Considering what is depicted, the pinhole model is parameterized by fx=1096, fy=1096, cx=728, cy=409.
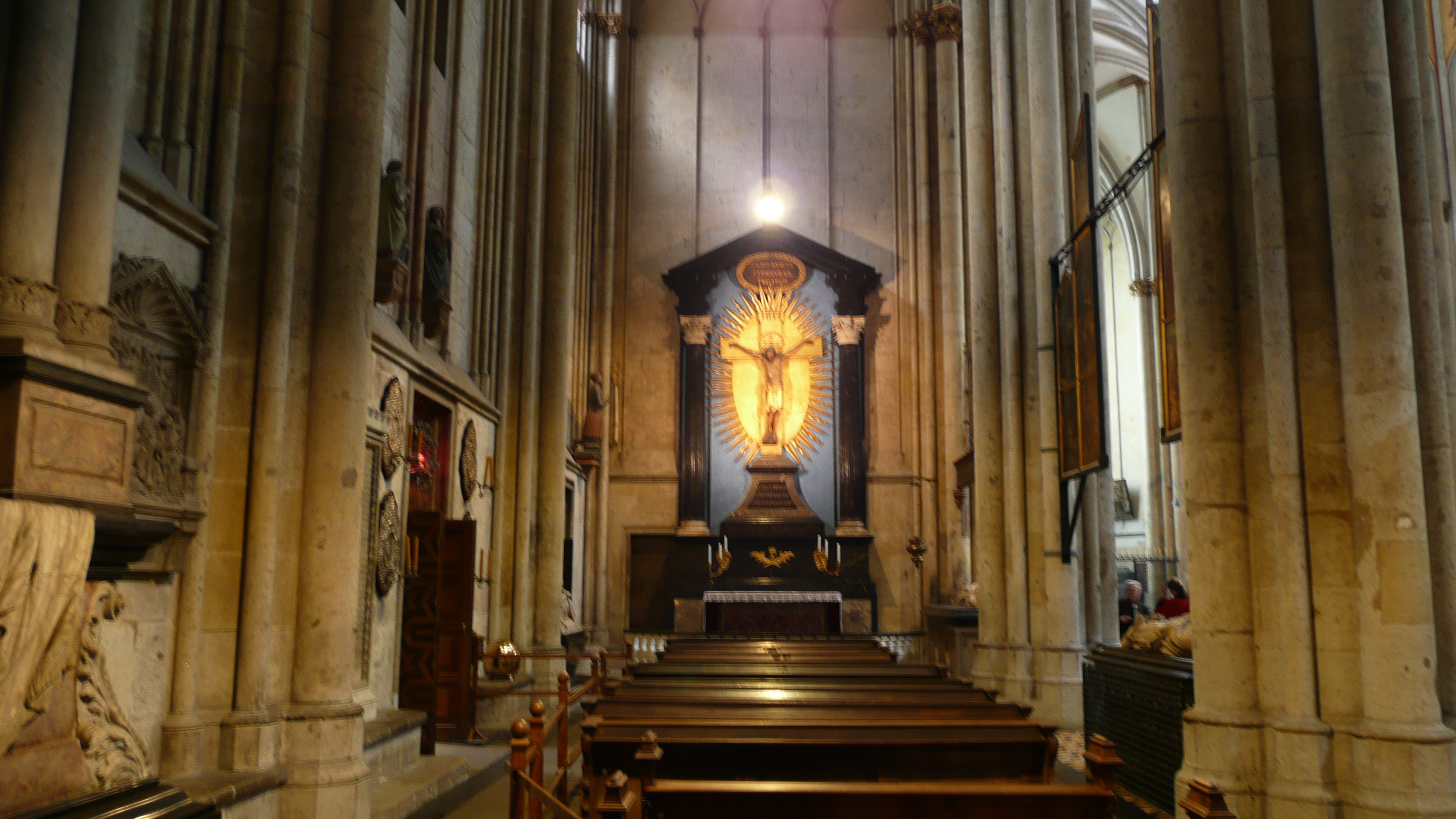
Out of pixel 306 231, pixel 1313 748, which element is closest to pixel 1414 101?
pixel 1313 748

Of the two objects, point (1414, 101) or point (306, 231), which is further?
point (306, 231)

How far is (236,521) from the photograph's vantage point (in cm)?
614

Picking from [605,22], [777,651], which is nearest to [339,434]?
[777,651]

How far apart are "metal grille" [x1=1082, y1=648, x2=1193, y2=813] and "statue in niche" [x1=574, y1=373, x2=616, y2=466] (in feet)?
32.5

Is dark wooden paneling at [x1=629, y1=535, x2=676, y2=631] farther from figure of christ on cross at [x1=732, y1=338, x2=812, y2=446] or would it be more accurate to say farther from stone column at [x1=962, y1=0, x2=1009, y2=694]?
stone column at [x1=962, y1=0, x2=1009, y2=694]

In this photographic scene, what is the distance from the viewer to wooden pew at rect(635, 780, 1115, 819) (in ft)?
14.3

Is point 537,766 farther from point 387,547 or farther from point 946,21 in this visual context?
point 946,21

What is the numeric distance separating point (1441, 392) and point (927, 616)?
10.9 m

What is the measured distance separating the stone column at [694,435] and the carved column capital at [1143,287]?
9.84 metres

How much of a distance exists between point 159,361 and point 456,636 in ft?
15.5

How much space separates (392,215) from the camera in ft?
27.4

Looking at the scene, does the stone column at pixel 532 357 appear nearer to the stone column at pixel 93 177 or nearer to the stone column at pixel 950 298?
the stone column at pixel 950 298

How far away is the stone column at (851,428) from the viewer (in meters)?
18.1

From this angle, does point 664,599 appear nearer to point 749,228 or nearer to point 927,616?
point 927,616
